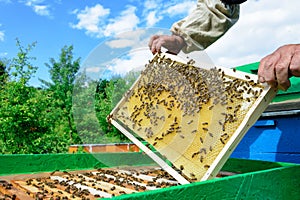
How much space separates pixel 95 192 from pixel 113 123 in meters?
0.59

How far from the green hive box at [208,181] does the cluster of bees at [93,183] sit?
5.5 inches

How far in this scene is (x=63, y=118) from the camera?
1033cm

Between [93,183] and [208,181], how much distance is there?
109 cm

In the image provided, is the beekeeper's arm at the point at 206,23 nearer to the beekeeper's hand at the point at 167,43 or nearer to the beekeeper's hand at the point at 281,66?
the beekeeper's hand at the point at 167,43

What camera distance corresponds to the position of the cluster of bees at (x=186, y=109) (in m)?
1.87

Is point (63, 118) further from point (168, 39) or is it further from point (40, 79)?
point (168, 39)

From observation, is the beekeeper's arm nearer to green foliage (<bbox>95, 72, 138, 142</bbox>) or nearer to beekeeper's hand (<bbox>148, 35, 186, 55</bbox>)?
beekeeper's hand (<bbox>148, 35, 186, 55</bbox>)

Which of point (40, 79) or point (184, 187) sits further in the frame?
point (40, 79)

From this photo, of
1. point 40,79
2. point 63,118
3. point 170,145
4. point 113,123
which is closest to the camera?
point 170,145

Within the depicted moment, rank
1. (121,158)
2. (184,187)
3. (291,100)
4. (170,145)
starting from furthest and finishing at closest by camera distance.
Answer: (121,158), (291,100), (170,145), (184,187)

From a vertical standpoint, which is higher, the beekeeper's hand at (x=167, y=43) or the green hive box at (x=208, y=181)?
the beekeeper's hand at (x=167, y=43)

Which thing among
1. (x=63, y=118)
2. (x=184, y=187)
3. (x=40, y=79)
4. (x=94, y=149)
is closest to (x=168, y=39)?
(x=94, y=149)

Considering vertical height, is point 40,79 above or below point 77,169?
above

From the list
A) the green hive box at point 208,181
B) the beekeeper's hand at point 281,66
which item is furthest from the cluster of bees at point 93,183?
the beekeeper's hand at point 281,66
